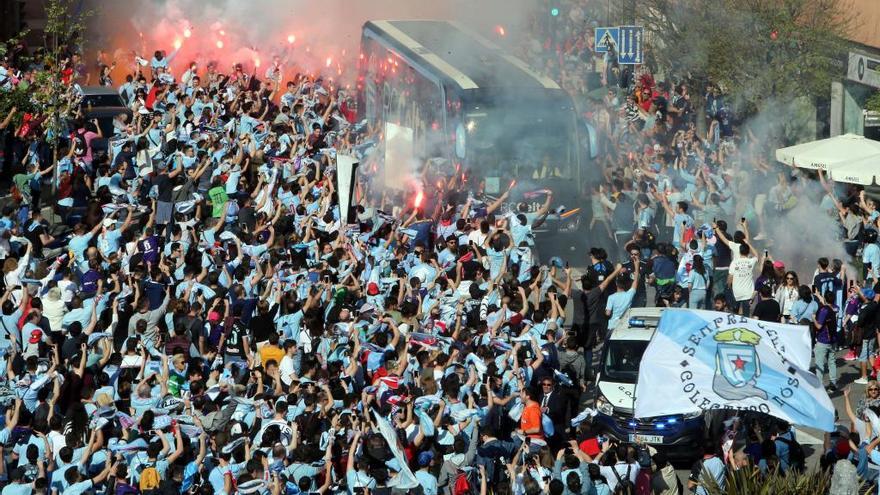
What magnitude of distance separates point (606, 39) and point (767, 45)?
350 cm

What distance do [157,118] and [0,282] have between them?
6.41 metres

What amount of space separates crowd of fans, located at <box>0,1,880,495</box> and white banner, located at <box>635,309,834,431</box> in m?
0.65

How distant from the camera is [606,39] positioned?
2744cm

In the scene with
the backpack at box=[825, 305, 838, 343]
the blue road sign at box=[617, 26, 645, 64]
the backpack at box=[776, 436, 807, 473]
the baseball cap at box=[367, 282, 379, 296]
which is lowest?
the backpack at box=[776, 436, 807, 473]

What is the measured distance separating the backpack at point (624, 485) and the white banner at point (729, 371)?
59 centimetres

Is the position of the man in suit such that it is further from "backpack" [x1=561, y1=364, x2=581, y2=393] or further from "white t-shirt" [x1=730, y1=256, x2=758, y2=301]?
"white t-shirt" [x1=730, y1=256, x2=758, y2=301]

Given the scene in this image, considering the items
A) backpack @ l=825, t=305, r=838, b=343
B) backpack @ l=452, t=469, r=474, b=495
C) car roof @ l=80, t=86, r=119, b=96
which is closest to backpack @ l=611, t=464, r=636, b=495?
backpack @ l=452, t=469, r=474, b=495

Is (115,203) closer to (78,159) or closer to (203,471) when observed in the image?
(78,159)

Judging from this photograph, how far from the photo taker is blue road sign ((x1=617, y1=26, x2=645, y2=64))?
26750 millimetres

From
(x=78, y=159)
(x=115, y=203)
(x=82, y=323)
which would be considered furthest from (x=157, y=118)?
(x=82, y=323)

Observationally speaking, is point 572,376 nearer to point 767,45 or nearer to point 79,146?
point 79,146

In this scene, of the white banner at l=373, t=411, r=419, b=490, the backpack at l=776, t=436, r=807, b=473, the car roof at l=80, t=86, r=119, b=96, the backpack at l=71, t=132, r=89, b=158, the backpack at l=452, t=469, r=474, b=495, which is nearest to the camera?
the white banner at l=373, t=411, r=419, b=490

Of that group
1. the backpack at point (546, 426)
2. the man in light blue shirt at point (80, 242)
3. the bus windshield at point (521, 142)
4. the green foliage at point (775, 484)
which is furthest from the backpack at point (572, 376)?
the bus windshield at point (521, 142)

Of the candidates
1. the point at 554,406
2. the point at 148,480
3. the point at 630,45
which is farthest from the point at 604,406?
the point at 630,45
